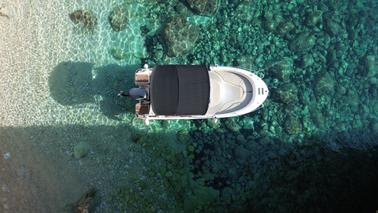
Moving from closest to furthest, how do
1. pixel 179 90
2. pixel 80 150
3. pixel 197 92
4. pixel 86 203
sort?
pixel 179 90, pixel 197 92, pixel 86 203, pixel 80 150

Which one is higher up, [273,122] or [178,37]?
[178,37]

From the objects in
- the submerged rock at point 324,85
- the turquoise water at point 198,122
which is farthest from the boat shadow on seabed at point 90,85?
the submerged rock at point 324,85

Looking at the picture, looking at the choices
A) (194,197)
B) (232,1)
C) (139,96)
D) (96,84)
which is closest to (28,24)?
(96,84)

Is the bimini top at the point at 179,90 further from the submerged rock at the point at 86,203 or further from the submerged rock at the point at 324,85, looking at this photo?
the submerged rock at the point at 324,85

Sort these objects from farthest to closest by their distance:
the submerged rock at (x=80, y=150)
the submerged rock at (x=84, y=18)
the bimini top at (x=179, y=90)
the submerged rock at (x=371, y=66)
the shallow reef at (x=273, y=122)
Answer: the submerged rock at (x=371, y=66)
the submerged rock at (x=84, y=18)
the shallow reef at (x=273, y=122)
the submerged rock at (x=80, y=150)
the bimini top at (x=179, y=90)

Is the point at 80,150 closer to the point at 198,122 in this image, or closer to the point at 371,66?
the point at 198,122

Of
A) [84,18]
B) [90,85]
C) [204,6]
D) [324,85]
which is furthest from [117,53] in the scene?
[324,85]
